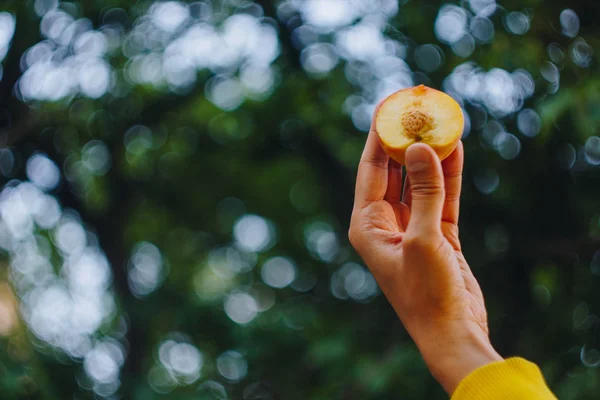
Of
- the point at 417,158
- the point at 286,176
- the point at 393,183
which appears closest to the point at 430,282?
the point at 417,158

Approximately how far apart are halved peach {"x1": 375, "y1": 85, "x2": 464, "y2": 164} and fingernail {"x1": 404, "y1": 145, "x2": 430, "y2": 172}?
9.4 inches

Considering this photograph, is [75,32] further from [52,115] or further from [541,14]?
[541,14]

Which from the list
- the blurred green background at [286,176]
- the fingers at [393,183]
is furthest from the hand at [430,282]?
the blurred green background at [286,176]

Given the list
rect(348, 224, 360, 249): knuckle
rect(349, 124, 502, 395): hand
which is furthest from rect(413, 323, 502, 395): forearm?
rect(348, 224, 360, 249): knuckle

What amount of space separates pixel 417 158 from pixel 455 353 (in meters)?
0.34

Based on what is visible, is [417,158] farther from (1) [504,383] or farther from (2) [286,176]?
(2) [286,176]

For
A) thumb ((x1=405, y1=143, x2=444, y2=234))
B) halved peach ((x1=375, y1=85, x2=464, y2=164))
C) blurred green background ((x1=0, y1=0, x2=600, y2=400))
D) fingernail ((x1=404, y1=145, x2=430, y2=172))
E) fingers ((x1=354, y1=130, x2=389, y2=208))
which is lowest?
blurred green background ((x1=0, y1=0, x2=600, y2=400))

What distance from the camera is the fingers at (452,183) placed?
1.59 meters

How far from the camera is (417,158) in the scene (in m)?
1.26

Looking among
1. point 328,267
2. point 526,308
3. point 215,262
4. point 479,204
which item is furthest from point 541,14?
point 215,262

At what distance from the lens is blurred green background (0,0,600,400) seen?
9.58 feet

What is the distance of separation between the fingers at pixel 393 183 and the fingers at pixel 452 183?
105mm

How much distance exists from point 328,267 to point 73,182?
184cm

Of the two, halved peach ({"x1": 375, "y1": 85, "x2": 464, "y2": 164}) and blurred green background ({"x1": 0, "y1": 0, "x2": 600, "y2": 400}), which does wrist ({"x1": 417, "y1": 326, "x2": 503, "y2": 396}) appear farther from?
blurred green background ({"x1": 0, "y1": 0, "x2": 600, "y2": 400})
